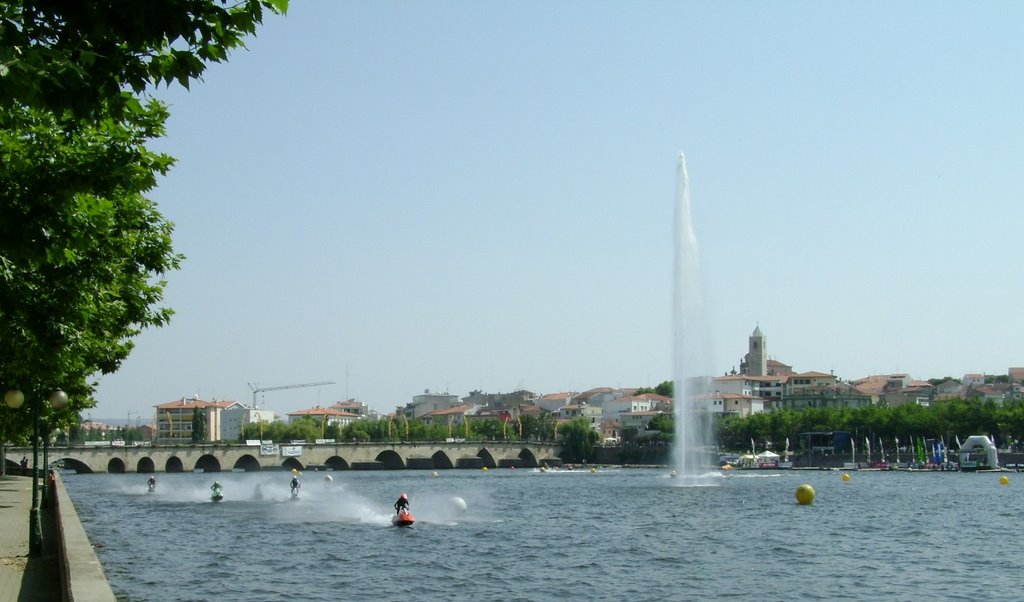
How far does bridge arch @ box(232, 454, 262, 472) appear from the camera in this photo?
16200 cm

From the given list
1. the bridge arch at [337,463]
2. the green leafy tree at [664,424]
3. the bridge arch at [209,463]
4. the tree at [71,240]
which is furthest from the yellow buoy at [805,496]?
the green leafy tree at [664,424]

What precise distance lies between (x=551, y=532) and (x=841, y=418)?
12266cm

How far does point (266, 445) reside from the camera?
541 ft

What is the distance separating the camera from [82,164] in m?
16.5

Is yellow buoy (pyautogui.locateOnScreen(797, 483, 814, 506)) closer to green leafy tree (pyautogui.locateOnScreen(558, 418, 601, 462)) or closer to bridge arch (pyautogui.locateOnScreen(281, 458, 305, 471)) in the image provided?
bridge arch (pyautogui.locateOnScreen(281, 458, 305, 471))

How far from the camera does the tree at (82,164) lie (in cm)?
886

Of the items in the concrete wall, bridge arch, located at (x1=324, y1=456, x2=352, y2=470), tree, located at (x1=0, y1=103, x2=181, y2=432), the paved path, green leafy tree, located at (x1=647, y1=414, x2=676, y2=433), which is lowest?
bridge arch, located at (x1=324, y1=456, x2=352, y2=470)

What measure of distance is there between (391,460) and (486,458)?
47.6ft

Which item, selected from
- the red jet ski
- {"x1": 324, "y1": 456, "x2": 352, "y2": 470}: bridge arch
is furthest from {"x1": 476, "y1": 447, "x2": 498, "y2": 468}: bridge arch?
the red jet ski

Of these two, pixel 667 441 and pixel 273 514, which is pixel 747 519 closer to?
pixel 273 514

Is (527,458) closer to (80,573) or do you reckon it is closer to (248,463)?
(248,463)

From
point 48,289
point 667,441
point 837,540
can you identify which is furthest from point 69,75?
point 667,441

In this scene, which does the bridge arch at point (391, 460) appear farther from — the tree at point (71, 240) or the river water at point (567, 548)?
the tree at point (71, 240)

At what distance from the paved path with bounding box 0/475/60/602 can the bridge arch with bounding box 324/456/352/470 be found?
131m
